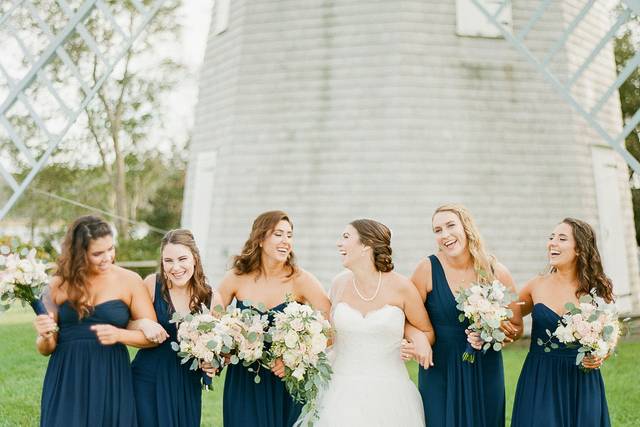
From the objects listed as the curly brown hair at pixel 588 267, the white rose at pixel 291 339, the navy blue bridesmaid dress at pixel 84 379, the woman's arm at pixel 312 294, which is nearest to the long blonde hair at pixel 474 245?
the curly brown hair at pixel 588 267

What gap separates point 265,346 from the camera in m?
4.18

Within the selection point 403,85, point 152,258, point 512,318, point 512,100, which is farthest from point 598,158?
point 152,258

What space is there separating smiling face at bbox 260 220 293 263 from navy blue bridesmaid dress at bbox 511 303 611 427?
5.10 ft

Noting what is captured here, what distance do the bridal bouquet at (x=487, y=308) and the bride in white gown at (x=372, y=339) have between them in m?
0.35

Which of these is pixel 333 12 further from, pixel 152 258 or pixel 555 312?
pixel 152 258

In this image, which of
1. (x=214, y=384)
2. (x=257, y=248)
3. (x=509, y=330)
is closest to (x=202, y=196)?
(x=214, y=384)

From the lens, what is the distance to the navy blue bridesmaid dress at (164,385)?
400 centimetres

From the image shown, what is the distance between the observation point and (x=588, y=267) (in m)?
4.18

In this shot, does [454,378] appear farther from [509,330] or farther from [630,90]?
[630,90]

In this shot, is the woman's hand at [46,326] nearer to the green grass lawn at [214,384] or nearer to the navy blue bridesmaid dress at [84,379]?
the navy blue bridesmaid dress at [84,379]

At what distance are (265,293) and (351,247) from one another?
23.6 inches

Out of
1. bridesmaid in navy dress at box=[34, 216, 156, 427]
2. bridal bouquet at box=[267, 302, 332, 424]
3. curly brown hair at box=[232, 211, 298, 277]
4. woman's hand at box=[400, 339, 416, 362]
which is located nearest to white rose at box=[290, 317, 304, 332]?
bridal bouquet at box=[267, 302, 332, 424]

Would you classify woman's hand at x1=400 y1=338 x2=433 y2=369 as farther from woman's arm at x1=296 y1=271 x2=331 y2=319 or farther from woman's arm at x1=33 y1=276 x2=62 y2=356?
woman's arm at x1=33 y1=276 x2=62 y2=356

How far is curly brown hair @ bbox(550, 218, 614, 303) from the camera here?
4.18 meters
